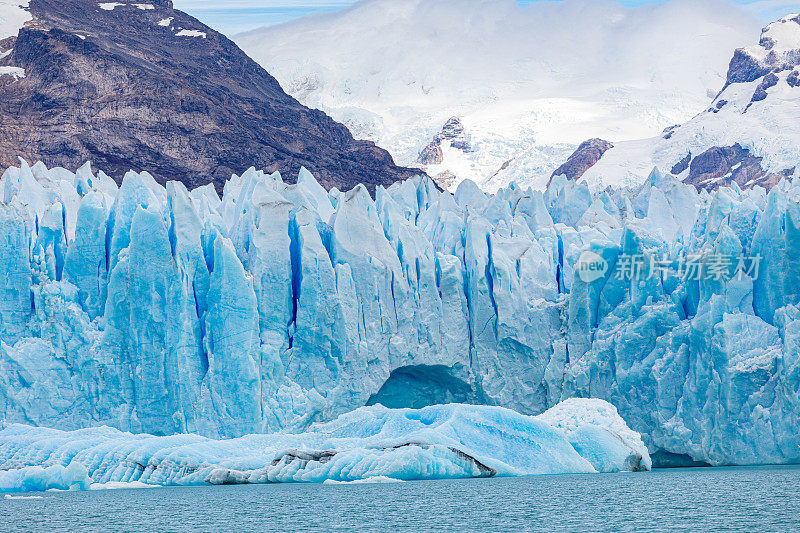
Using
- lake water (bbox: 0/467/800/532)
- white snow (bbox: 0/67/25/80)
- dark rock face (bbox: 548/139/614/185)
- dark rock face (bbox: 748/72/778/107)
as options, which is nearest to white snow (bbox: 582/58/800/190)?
dark rock face (bbox: 748/72/778/107)

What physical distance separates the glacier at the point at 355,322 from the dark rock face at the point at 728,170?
53966 millimetres

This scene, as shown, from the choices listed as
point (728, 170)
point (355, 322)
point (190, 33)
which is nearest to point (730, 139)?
point (728, 170)

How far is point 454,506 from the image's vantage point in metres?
24.5

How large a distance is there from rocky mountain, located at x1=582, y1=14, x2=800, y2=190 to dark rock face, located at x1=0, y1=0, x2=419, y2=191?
1244 inches

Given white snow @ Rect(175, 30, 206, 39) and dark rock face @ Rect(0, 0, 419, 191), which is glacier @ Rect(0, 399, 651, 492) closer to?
dark rock face @ Rect(0, 0, 419, 191)

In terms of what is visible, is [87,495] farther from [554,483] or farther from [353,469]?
[554,483]

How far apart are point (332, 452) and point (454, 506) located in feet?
15.1

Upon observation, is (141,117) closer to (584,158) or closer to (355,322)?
(355,322)

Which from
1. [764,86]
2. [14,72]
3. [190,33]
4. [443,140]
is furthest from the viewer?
[443,140]

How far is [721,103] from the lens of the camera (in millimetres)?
115250

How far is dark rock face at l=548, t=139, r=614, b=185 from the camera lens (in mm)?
115188

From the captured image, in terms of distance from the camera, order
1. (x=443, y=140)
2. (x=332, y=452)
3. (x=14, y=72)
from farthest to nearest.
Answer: (x=443, y=140) → (x=14, y=72) → (x=332, y=452)

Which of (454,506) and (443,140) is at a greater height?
(443,140)

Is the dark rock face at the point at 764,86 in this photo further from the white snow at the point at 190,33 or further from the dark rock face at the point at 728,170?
the white snow at the point at 190,33
